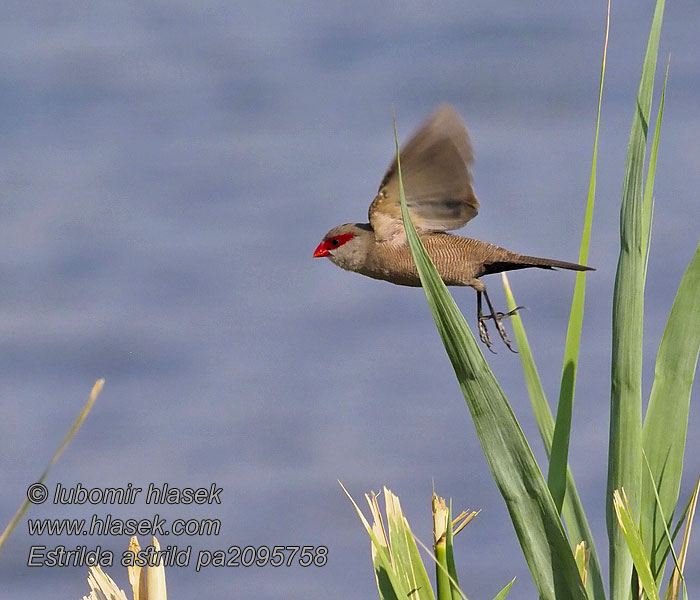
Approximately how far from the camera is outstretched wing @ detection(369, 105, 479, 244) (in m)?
2.44

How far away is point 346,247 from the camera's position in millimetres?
2760

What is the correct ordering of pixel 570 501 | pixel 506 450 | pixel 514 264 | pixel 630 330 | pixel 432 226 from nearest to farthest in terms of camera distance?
pixel 506 450 < pixel 630 330 < pixel 570 501 < pixel 432 226 < pixel 514 264

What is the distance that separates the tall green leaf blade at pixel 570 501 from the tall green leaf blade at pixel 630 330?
0.15 metres

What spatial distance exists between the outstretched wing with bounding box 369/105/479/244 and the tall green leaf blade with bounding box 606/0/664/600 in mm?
622

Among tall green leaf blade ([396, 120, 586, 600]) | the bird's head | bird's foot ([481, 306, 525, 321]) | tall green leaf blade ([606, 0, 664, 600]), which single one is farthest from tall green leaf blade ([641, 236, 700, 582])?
the bird's head

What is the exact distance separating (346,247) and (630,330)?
3.54 ft

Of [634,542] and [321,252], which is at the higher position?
[321,252]

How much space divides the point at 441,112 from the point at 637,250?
2.51ft

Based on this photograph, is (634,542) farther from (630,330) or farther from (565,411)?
(630,330)

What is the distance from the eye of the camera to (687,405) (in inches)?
76.4

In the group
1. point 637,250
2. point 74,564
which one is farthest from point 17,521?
point 74,564

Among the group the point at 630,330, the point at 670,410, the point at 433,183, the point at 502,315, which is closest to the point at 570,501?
the point at 670,410

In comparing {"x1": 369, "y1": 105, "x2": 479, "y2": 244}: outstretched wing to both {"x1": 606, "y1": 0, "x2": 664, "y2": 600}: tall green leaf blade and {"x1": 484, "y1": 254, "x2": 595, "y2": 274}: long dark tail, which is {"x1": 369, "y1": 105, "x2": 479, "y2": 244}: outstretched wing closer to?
{"x1": 484, "y1": 254, "x2": 595, "y2": 274}: long dark tail

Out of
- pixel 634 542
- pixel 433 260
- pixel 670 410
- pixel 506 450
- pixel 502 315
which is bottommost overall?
pixel 634 542
